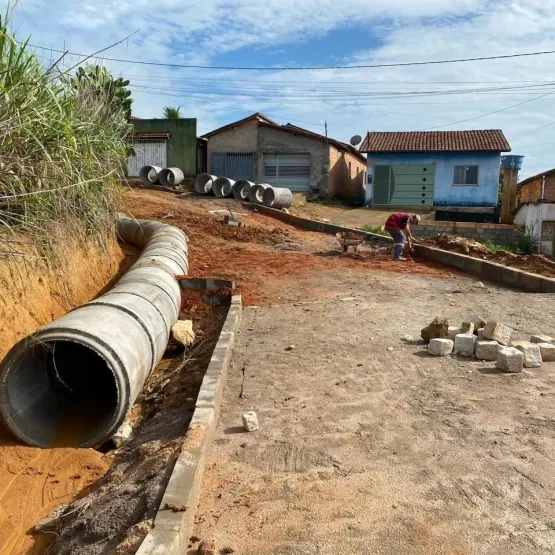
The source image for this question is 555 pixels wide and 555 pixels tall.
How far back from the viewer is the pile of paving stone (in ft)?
17.4

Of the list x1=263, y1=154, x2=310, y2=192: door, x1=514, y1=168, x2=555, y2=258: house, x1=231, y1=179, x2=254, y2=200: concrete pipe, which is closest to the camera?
x1=514, y1=168, x2=555, y2=258: house

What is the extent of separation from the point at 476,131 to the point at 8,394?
28096 mm

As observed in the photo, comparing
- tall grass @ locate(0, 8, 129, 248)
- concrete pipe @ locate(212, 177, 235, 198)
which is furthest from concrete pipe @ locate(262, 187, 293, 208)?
tall grass @ locate(0, 8, 129, 248)

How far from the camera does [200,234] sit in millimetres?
15461

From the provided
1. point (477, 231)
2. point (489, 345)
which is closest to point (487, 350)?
point (489, 345)

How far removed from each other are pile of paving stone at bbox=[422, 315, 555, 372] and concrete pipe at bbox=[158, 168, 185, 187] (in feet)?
65.9

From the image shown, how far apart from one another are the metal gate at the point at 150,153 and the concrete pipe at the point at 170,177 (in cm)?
342

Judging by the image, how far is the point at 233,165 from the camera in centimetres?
2878

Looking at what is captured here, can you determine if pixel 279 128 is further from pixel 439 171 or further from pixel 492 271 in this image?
pixel 492 271

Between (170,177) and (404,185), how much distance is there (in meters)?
11.3

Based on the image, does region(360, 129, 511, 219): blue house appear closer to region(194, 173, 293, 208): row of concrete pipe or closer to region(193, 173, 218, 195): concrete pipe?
region(194, 173, 293, 208): row of concrete pipe

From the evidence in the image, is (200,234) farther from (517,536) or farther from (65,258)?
(517,536)

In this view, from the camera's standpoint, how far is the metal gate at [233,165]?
28.6 m

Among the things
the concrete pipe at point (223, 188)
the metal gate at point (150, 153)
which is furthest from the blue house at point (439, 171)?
the metal gate at point (150, 153)
